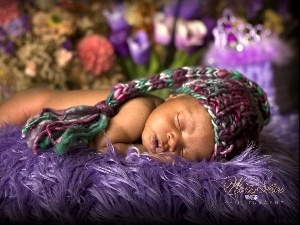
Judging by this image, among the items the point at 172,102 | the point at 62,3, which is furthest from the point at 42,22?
the point at 172,102

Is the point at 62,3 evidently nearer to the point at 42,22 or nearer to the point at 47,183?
the point at 42,22

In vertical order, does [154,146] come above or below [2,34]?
below

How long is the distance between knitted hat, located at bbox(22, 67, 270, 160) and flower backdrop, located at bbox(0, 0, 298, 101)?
0.63 m

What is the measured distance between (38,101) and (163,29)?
89 centimetres

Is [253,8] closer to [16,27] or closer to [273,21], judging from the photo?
[273,21]

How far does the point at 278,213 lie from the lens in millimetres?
1007

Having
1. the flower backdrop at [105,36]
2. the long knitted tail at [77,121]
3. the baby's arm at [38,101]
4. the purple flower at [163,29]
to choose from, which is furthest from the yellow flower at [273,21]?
the baby's arm at [38,101]

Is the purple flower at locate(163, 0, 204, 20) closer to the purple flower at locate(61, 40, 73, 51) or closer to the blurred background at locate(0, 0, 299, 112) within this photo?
the blurred background at locate(0, 0, 299, 112)

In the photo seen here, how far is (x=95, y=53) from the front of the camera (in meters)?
1.86

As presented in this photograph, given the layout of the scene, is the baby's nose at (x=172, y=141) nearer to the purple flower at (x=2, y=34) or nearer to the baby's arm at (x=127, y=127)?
the baby's arm at (x=127, y=127)

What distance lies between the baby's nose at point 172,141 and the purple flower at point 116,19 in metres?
0.99

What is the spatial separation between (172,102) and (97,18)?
3.13ft

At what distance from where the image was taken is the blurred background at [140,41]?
5.70 feet

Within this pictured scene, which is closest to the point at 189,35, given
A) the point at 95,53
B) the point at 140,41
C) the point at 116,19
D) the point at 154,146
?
the point at 140,41
